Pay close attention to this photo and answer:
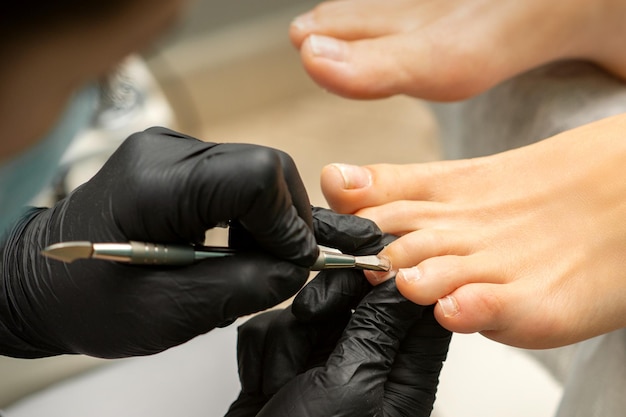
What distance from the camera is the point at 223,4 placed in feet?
6.63

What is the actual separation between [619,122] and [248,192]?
552mm

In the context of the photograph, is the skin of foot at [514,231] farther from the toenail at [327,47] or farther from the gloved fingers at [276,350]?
the toenail at [327,47]

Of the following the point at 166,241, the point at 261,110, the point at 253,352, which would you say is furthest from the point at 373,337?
the point at 261,110

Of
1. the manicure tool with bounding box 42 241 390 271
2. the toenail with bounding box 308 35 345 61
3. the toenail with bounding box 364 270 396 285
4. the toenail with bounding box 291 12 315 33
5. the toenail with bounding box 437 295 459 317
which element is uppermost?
the toenail with bounding box 291 12 315 33

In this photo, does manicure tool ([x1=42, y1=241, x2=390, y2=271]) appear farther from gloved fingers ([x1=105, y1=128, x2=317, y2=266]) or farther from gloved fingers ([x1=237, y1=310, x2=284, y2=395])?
gloved fingers ([x1=237, y1=310, x2=284, y2=395])

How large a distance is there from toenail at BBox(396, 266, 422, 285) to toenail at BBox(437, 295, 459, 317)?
4 cm

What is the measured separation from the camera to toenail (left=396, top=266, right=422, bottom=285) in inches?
30.7

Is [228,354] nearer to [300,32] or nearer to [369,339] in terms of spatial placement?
[369,339]

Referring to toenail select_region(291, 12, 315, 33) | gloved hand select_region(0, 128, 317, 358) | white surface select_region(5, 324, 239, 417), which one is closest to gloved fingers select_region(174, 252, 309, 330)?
gloved hand select_region(0, 128, 317, 358)

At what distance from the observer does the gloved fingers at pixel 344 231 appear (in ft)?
2.54

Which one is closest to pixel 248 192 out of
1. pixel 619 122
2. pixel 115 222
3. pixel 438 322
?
pixel 115 222

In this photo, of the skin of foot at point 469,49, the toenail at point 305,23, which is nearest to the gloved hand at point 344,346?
the skin of foot at point 469,49

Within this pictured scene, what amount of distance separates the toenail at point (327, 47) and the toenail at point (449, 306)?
45 centimetres

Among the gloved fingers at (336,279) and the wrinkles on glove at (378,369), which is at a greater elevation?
the gloved fingers at (336,279)
